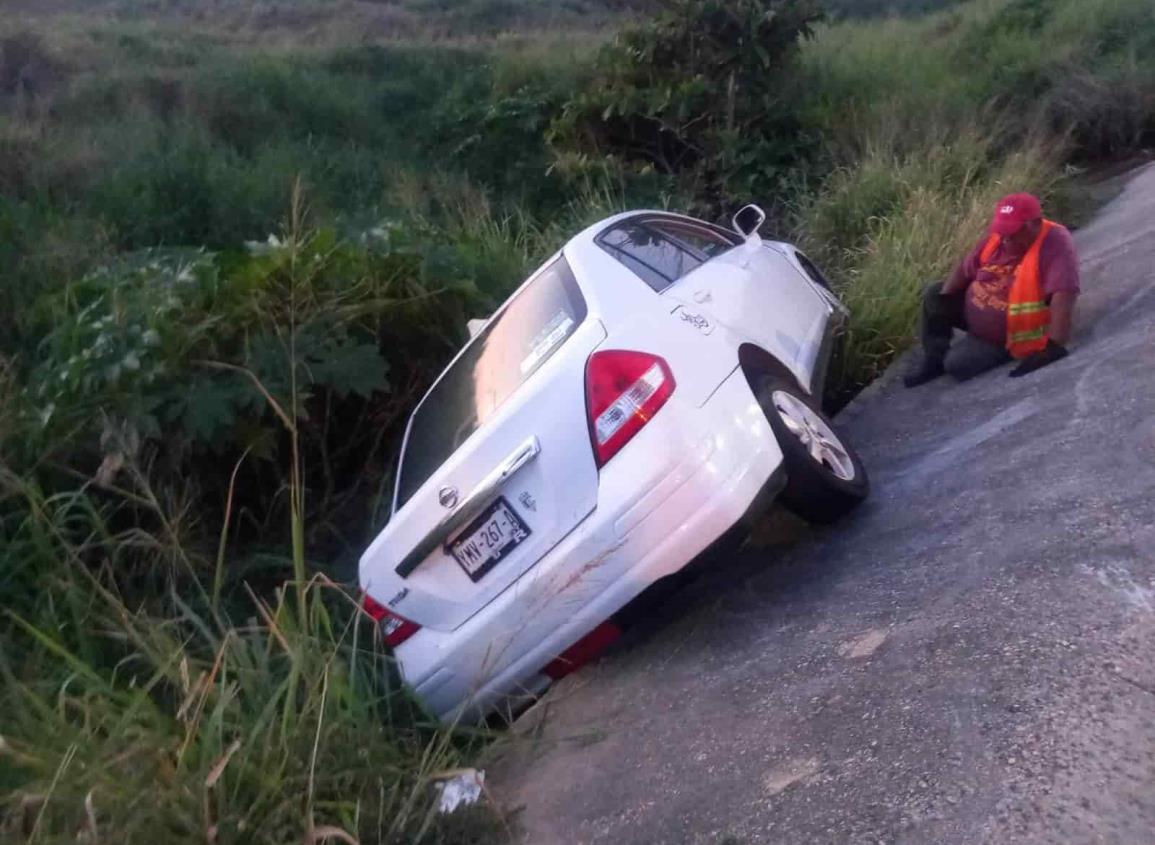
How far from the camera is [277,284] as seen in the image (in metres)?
5.76

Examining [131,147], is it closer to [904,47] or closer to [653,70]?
[653,70]

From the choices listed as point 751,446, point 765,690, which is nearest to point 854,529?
point 751,446

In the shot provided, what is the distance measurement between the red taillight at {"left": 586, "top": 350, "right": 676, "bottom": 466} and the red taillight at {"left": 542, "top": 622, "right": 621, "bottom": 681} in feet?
1.78

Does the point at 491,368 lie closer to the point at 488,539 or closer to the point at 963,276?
the point at 488,539

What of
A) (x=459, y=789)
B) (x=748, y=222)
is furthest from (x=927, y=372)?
(x=459, y=789)

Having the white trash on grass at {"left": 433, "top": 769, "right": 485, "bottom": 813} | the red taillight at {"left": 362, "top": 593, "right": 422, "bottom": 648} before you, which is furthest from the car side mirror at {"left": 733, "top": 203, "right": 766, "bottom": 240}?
the white trash on grass at {"left": 433, "top": 769, "right": 485, "bottom": 813}

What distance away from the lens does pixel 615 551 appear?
12.5 ft

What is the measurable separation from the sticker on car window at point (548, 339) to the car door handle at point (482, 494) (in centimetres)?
43

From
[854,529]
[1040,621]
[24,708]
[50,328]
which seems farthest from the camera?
[50,328]

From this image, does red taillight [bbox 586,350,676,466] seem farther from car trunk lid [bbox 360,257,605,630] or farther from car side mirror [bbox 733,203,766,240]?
car side mirror [bbox 733,203,766,240]

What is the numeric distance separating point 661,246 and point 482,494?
1894mm

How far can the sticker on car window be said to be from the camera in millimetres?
4234

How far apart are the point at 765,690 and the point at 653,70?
980cm

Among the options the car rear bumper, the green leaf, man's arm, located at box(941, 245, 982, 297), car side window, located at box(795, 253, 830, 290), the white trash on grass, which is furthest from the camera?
car side window, located at box(795, 253, 830, 290)
